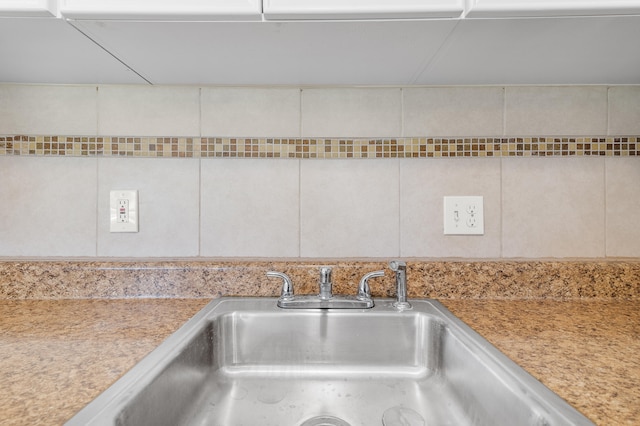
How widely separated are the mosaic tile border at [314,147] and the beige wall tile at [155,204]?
1.3 inches

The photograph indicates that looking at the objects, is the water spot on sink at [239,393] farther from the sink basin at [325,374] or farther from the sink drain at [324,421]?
the sink drain at [324,421]

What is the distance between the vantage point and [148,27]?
2.11 feet

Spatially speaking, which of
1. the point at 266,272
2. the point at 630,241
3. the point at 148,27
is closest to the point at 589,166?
the point at 630,241

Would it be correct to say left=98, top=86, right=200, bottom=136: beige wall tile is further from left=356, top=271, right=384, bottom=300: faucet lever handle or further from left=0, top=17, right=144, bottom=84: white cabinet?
left=356, top=271, right=384, bottom=300: faucet lever handle

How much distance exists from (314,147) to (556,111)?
657mm

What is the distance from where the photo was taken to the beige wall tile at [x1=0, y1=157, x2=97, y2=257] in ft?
3.14

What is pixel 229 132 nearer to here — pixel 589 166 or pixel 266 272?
pixel 266 272

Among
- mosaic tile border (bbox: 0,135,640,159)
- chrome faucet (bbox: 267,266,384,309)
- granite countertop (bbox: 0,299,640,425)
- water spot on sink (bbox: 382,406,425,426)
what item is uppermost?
mosaic tile border (bbox: 0,135,640,159)

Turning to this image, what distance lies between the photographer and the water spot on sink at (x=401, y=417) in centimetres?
66

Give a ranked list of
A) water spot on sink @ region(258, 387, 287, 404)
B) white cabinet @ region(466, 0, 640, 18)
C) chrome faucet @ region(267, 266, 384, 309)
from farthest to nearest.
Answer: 1. chrome faucet @ region(267, 266, 384, 309)
2. water spot on sink @ region(258, 387, 287, 404)
3. white cabinet @ region(466, 0, 640, 18)

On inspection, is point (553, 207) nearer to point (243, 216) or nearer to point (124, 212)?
point (243, 216)

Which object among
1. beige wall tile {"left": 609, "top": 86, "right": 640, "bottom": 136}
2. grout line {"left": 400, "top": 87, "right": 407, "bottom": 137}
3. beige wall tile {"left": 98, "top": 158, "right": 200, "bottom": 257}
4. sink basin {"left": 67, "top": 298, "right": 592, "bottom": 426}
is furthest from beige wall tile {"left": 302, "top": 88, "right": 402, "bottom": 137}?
beige wall tile {"left": 609, "top": 86, "right": 640, "bottom": 136}

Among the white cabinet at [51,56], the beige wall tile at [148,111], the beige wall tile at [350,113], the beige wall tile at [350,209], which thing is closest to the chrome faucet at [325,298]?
the beige wall tile at [350,209]

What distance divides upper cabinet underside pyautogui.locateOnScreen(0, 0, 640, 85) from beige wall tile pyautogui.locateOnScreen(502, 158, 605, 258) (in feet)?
0.74
